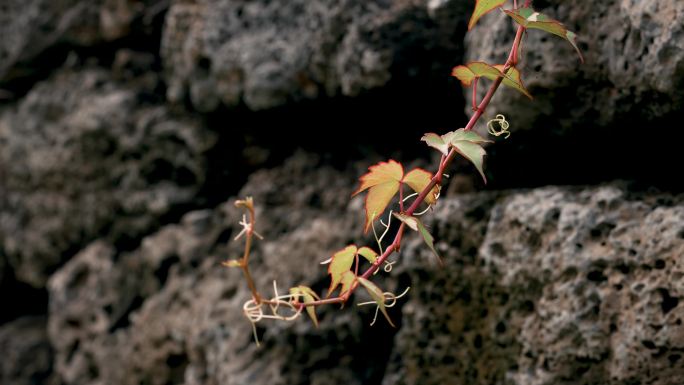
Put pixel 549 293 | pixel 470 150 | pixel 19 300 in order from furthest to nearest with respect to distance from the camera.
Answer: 1. pixel 19 300
2. pixel 549 293
3. pixel 470 150

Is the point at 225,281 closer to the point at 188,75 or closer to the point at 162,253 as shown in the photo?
the point at 162,253

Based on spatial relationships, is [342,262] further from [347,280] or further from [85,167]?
[85,167]

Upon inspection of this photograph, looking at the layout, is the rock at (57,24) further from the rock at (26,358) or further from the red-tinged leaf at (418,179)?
the red-tinged leaf at (418,179)

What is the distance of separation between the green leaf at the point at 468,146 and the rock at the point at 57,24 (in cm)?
130

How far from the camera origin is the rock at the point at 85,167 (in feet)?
5.86

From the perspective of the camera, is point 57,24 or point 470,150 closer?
point 470,150

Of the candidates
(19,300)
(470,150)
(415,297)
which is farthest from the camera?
(19,300)

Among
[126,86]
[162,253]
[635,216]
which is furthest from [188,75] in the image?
[635,216]

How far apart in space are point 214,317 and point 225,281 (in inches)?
3.0

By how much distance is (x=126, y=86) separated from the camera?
6.31 ft

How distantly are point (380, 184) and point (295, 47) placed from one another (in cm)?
73

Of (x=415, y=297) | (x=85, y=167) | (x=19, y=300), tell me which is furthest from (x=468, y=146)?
(x=19, y=300)

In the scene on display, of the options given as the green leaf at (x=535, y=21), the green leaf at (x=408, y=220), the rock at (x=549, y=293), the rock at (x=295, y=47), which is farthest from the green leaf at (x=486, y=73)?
the rock at (x=295, y=47)

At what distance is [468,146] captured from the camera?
0.81 m
